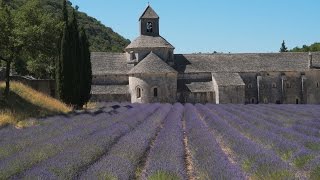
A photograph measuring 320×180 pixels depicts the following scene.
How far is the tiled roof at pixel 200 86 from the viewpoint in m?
47.3

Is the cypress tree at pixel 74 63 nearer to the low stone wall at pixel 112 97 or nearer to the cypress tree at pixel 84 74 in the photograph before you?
the cypress tree at pixel 84 74

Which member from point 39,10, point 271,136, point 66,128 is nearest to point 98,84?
point 39,10

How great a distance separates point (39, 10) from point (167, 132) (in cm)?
1845

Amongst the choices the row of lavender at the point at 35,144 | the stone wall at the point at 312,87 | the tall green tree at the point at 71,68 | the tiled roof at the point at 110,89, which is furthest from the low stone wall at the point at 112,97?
the row of lavender at the point at 35,144

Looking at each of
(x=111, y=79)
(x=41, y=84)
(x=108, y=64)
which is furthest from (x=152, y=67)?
(x=41, y=84)

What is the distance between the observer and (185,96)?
47.0 m

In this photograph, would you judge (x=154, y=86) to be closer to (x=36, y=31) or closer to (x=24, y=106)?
(x=36, y=31)

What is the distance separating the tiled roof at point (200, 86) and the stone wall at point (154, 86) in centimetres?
232

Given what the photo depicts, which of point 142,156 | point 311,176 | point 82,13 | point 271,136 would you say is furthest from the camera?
point 82,13

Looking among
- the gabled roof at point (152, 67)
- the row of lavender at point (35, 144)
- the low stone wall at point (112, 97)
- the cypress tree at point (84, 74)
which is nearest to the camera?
the row of lavender at point (35, 144)

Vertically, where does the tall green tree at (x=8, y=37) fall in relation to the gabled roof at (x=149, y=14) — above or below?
below

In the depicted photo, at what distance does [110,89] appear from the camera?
156 feet

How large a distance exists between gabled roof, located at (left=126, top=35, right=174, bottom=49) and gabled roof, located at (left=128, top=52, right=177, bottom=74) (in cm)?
251

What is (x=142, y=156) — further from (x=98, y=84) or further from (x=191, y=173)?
(x=98, y=84)
